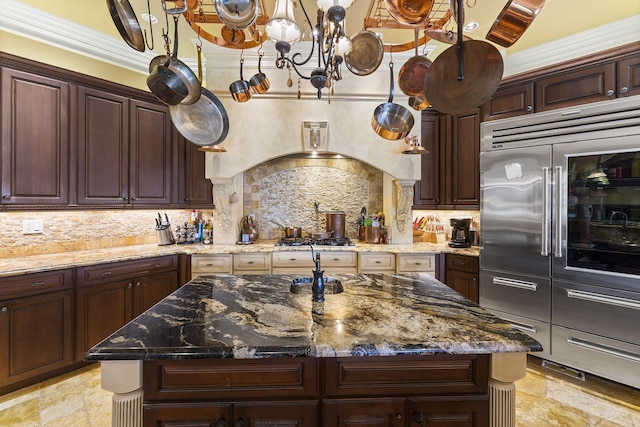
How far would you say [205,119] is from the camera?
6.75ft

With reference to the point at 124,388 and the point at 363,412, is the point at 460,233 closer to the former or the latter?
the point at 363,412

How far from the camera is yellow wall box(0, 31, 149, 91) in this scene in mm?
2590

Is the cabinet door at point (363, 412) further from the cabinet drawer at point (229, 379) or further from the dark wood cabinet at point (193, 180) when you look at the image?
the dark wood cabinet at point (193, 180)

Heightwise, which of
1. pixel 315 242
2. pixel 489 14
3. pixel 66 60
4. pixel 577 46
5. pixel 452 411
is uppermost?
pixel 489 14

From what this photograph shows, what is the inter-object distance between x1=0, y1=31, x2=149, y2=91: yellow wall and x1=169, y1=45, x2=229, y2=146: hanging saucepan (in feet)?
5.97

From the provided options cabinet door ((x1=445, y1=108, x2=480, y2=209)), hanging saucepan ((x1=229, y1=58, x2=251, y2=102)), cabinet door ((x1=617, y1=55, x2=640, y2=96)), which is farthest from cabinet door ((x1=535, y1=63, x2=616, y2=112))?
hanging saucepan ((x1=229, y1=58, x2=251, y2=102))

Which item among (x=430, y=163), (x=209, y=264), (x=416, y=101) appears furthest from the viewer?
(x=430, y=163)

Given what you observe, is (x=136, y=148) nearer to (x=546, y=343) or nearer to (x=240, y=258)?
(x=240, y=258)

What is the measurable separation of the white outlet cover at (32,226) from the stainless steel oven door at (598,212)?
4761 mm

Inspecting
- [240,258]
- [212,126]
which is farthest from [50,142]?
[240,258]

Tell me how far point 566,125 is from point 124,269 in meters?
4.23

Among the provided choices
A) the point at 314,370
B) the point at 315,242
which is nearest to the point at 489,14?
the point at 315,242

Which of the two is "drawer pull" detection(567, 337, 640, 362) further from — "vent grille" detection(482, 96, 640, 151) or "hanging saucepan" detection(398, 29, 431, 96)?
"hanging saucepan" detection(398, 29, 431, 96)

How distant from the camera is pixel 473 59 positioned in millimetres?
1459
